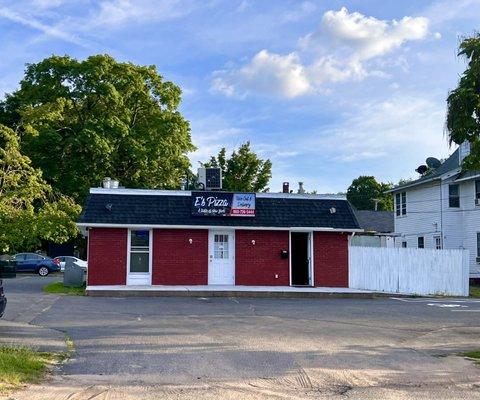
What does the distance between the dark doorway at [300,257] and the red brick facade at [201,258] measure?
1.98ft

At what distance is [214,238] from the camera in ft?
77.4

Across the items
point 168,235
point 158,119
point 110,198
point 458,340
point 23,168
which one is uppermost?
point 158,119

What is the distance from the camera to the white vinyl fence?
23844 millimetres

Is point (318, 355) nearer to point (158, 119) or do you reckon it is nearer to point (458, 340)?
point (458, 340)

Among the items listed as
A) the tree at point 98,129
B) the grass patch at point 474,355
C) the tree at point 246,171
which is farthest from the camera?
the tree at point 246,171


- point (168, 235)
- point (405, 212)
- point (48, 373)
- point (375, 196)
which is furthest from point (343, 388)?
point (375, 196)

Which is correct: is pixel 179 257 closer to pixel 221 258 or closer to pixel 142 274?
pixel 142 274

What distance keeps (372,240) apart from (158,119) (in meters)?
17.6

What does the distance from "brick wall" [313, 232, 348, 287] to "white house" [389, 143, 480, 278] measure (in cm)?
1114

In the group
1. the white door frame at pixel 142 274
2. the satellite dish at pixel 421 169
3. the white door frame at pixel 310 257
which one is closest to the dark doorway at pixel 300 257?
the white door frame at pixel 310 257

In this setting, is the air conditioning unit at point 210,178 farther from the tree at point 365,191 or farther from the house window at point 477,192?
the tree at point 365,191

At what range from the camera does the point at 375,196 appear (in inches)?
3297

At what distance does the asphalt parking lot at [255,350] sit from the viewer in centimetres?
782

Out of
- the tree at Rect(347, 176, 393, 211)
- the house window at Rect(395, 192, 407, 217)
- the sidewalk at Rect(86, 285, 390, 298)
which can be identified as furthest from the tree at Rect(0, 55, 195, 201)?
the tree at Rect(347, 176, 393, 211)
